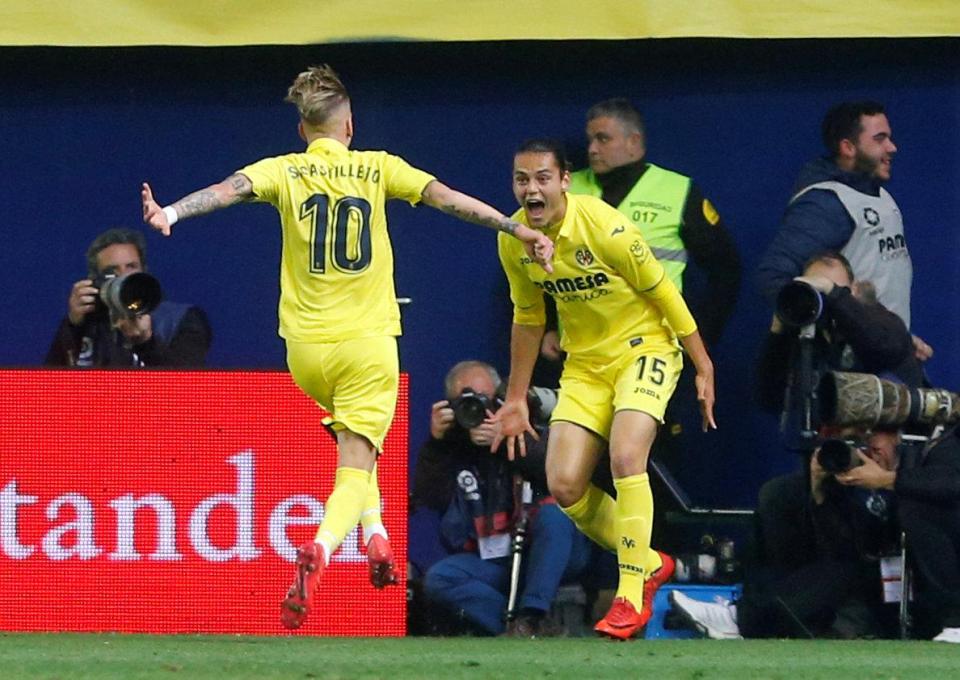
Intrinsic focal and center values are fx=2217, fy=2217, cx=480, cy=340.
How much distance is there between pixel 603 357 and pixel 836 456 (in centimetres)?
98

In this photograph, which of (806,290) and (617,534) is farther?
(806,290)

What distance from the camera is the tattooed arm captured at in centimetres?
664

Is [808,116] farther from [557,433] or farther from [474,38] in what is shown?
[557,433]

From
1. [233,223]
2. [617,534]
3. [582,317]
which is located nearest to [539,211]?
[582,317]

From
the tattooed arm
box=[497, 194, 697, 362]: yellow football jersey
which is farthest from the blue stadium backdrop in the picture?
the tattooed arm

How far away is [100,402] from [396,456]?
114 centimetres

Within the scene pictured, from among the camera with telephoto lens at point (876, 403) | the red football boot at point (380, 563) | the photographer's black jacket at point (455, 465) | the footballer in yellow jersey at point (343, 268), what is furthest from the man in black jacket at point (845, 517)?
the footballer in yellow jersey at point (343, 268)

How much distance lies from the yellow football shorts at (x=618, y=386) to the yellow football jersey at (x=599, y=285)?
0.15 ft

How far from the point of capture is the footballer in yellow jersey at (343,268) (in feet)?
23.9

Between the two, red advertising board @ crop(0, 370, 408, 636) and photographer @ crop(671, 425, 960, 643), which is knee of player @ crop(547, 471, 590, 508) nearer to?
red advertising board @ crop(0, 370, 408, 636)

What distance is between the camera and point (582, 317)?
801 centimetres

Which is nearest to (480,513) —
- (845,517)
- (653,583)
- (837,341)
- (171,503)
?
(653,583)

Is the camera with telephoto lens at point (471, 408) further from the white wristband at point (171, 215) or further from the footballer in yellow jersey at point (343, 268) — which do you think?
the white wristband at point (171, 215)

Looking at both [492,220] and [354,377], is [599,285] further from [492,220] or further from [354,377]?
[354,377]
